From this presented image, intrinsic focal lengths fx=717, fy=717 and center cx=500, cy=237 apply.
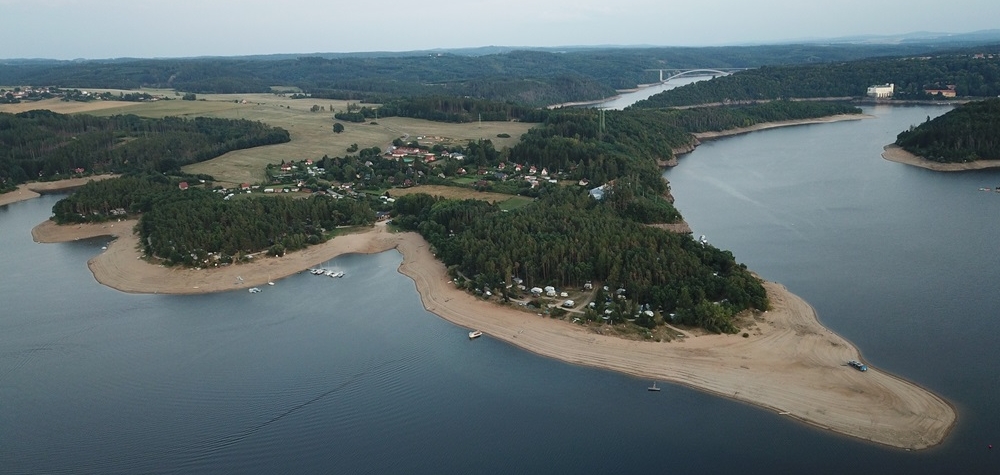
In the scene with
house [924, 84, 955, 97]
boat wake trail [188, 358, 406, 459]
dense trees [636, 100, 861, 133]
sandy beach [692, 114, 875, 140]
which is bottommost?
boat wake trail [188, 358, 406, 459]

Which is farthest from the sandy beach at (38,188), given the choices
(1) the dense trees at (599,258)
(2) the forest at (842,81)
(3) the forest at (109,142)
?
(2) the forest at (842,81)

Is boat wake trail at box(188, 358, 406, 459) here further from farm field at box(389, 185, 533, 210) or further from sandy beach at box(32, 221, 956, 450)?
farm field at box(389, 185, 533, 210)

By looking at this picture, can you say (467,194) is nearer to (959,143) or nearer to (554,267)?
(554,267)

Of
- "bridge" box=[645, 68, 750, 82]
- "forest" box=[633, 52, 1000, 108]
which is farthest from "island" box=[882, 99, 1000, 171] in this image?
"bridge" box=[645, 68, 750, 82]

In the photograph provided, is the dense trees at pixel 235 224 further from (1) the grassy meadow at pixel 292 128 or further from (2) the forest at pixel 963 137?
(2) the forest at pixel 963 137

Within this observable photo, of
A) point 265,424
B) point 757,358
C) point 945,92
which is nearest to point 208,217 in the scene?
point 265,424

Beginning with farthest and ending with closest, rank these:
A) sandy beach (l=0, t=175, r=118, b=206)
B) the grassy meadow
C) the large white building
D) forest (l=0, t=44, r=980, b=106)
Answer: forest (l=0, t=44, r=980, b=106) < the large white building < the grassy meadow < sandy beach (l=0, t=175, r=118, b=206)

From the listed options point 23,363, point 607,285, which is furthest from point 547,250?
point 23,363

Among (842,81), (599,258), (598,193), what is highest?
(842,81)
